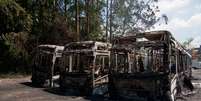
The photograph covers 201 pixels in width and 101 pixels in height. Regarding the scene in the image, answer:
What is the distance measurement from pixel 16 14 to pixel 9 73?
→ 4.97 metres

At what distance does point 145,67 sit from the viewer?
16.4 meters

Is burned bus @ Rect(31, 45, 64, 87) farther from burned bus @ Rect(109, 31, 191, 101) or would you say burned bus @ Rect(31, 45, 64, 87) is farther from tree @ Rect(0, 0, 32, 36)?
tree @ Rect(0, 0, 32, 36)

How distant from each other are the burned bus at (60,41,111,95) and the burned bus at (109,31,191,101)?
1.51 metres

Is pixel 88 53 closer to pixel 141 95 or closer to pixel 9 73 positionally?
pixel 141 95

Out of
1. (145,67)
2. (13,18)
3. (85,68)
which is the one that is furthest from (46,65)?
(13,18)

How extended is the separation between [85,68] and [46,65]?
15.0ft

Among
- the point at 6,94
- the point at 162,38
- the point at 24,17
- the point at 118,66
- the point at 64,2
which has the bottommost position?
the point at 6,94

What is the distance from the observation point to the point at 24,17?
3466cm

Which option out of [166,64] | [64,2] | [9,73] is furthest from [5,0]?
[166,64]

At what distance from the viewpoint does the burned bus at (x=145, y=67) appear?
1535 centimetres

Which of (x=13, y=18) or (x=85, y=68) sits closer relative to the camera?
(x=85, y=68)

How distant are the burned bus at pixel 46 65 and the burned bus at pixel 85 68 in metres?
2.54

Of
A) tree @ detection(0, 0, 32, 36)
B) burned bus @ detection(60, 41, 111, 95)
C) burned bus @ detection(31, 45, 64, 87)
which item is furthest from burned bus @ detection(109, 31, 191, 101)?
tree @ detection(0, 0, 32, 36)

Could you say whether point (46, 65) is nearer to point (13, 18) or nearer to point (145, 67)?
point (145, 67)
